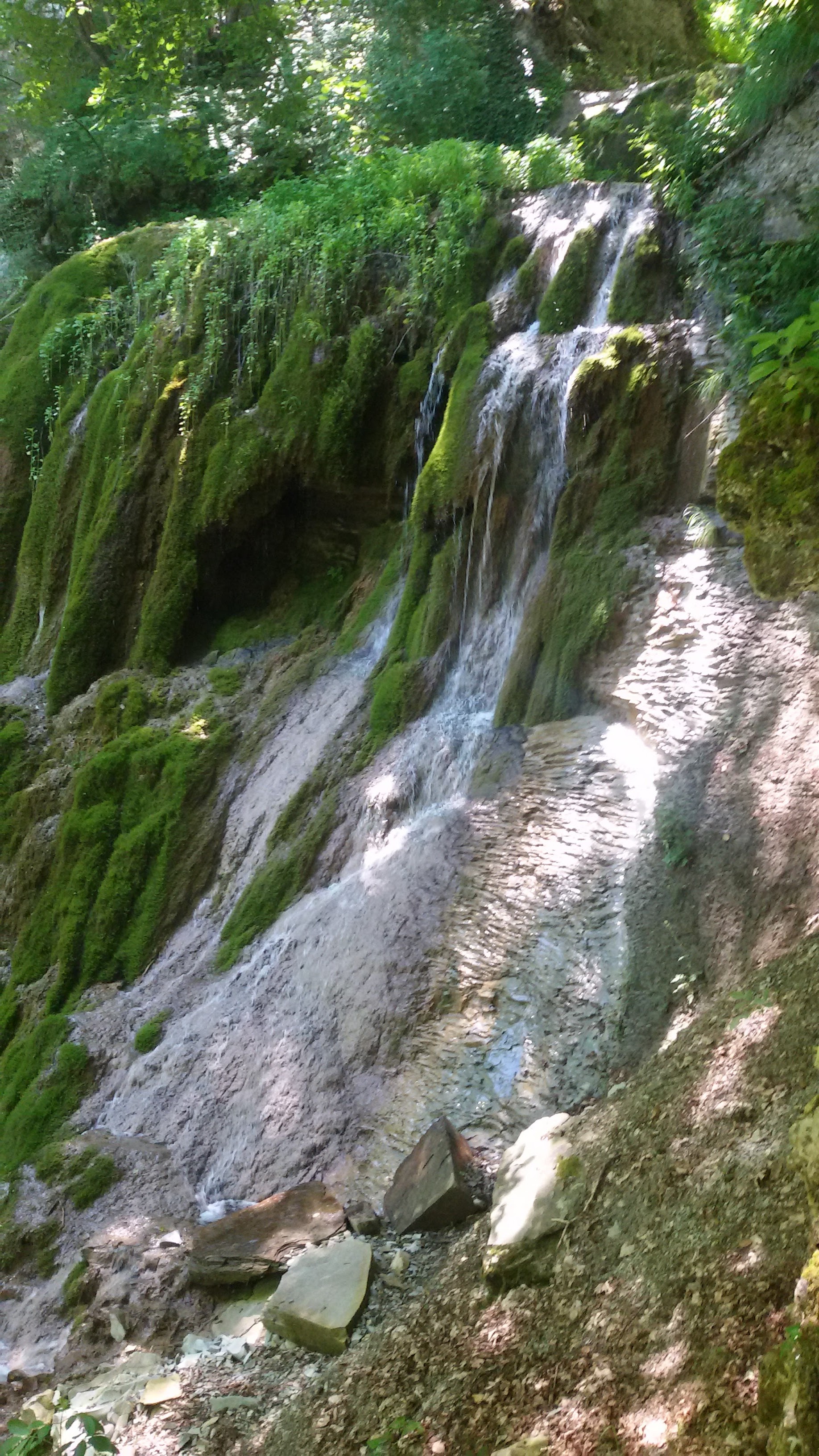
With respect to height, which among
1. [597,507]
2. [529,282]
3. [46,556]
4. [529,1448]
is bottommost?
[529,1448]

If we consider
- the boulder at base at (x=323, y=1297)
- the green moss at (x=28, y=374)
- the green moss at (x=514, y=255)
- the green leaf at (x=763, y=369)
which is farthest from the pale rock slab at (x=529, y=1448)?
the green moss at (x=28, y=374)

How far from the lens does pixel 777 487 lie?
4828mm

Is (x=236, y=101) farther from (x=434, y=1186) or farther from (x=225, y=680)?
(x=434, y=1186)

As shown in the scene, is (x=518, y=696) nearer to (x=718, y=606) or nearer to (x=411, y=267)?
(x=718, y=606)

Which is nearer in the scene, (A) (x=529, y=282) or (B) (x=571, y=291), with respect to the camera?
(B) (x=571, y=291)

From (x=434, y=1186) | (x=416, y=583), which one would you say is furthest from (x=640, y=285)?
(x=434, y=1186)

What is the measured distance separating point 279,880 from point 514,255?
21.4 feet

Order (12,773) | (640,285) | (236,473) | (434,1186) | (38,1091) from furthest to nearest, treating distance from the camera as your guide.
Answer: (236,473) < (12,773) < (640,285) < (38,1091) < (434,1186)

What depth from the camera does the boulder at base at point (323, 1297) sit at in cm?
411

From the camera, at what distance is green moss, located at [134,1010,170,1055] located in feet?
24.7

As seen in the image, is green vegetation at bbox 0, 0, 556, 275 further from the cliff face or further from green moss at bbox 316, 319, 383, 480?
green moss at bbox 316, 319, 383, 480

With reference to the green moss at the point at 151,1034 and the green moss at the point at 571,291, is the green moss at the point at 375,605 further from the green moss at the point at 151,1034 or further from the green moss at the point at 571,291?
the green moss at the point at 151,1034

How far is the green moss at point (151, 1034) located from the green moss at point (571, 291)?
6.43m

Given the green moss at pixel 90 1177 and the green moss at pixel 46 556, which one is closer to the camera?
the green moss at pixel 90 1177
